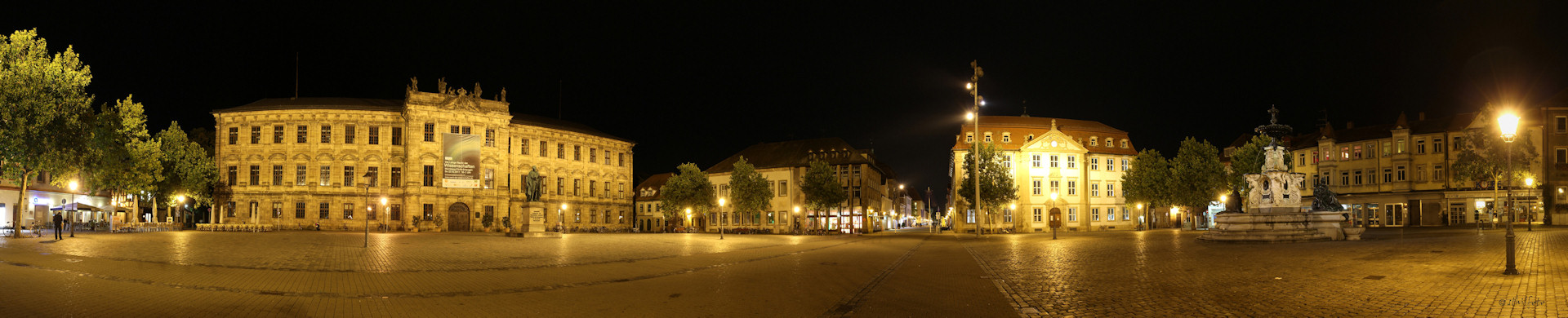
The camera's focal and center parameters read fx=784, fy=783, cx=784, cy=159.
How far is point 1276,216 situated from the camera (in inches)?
1081

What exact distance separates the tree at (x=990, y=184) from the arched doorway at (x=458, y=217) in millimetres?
37920

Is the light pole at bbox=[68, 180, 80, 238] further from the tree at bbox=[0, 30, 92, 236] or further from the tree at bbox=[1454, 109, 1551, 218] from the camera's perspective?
the tree at bbox=[1454, 109, 1551, 218]

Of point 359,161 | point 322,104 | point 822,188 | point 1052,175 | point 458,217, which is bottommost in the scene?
point 458,217

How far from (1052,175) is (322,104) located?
5839cm

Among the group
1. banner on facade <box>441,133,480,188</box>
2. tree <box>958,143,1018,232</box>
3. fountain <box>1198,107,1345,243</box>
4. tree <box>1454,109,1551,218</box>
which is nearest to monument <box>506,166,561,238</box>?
banner on facade <box>441,133,480,188</box>

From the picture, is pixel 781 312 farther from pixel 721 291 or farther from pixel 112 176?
pixel 112 176

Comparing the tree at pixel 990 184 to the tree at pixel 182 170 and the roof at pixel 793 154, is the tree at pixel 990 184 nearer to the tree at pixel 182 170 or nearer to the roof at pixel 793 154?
the roof at pixel 793 154

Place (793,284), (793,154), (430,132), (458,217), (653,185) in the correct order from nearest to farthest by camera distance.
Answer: (793,284)
(430,132)
(458,217)
(793,154)
(653,185)

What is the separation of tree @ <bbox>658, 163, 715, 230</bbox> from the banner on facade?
53.9ft

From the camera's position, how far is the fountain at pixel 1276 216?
2697cm

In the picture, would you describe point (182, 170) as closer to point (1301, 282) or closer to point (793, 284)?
point (793, 284)

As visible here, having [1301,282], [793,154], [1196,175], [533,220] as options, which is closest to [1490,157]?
[1196,175]

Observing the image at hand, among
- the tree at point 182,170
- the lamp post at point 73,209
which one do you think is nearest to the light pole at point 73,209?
the lamp post at point 73,209

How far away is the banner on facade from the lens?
2238 inches
